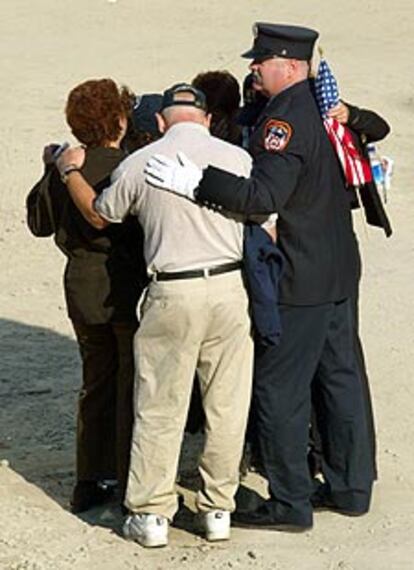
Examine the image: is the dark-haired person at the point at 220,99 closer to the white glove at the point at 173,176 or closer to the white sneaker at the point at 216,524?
the white glove at the point at 173,176

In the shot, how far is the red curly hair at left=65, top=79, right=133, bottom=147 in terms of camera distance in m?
6.26

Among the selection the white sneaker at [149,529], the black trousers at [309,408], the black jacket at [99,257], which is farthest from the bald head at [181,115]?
the white sneaker at [149,529]

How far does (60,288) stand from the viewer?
10289 millimetres

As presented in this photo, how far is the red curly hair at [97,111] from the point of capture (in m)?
6.26

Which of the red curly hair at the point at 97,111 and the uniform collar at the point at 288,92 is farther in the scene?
the red curly hair at the point at 97,111

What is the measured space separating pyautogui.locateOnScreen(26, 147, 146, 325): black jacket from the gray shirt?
28 centimetres

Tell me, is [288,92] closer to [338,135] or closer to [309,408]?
[338,135]

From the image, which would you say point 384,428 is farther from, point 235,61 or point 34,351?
point 235,61

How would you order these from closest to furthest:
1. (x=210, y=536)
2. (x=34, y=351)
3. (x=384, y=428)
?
1. (x=210, y=536)
2. (x=384, y=428)
3. (x=34, y=351)

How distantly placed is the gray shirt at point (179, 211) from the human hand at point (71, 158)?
0.26 meters

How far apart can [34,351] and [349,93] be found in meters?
7.78

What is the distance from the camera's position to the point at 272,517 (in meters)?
6.46

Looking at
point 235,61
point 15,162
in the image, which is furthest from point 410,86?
point 15,162

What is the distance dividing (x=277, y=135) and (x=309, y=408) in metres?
1.12
